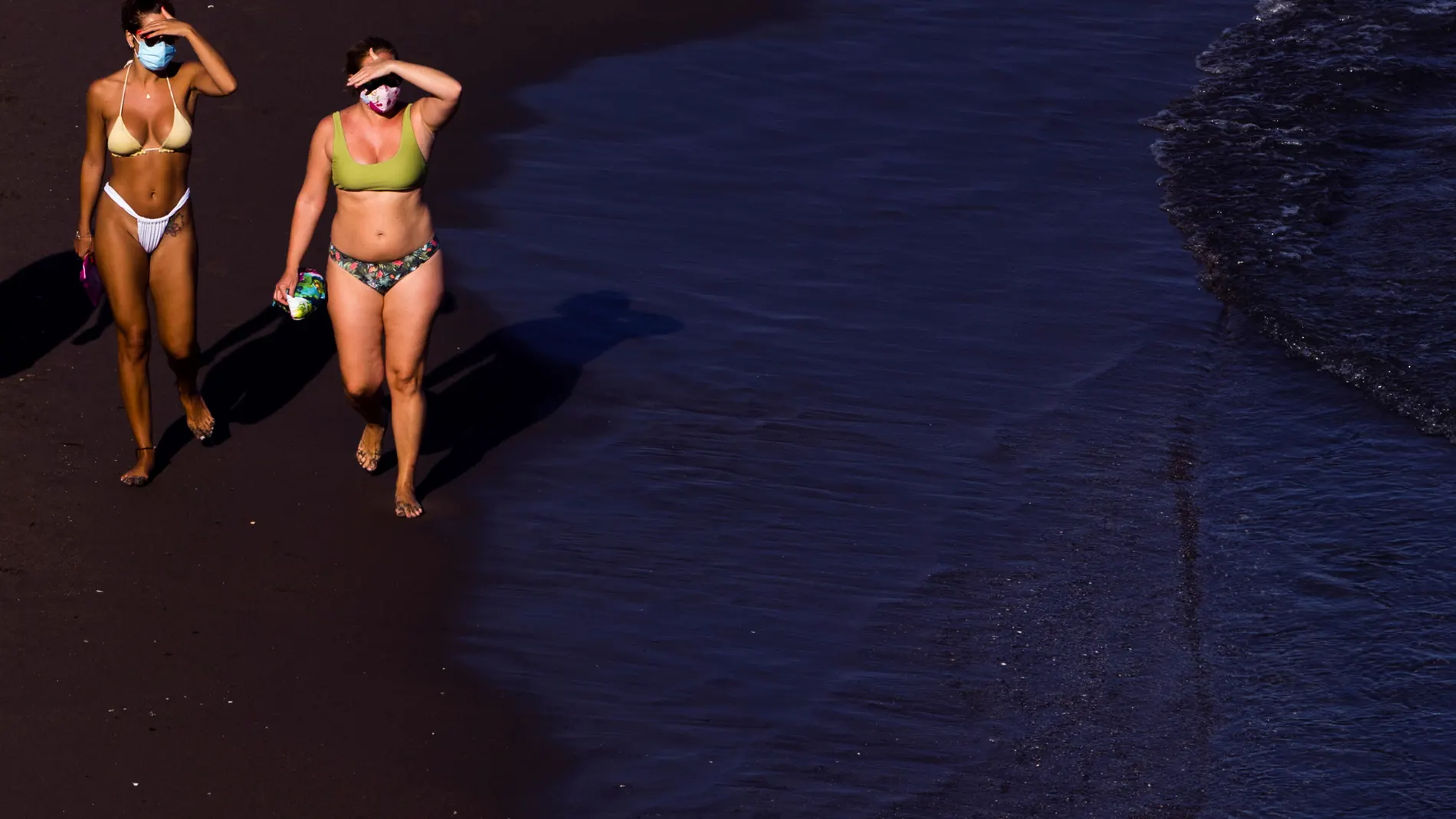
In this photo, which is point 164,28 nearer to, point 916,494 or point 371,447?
point 371,447

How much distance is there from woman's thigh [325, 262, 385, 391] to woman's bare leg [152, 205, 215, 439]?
0.71m

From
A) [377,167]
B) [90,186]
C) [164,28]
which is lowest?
[90,186]

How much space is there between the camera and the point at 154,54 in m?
7.47

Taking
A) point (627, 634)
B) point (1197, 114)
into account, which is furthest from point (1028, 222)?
point (627, 634)

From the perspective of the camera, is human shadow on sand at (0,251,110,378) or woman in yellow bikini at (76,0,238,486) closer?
woman in yellow bikini at (76,0,238,486)

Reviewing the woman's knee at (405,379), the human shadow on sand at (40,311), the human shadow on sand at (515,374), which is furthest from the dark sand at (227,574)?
the woman's knee at (405,379)

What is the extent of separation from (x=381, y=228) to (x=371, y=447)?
4.05 ft

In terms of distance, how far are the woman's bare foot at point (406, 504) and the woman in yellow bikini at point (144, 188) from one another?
1.12m

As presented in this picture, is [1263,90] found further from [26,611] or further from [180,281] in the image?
[26,611]

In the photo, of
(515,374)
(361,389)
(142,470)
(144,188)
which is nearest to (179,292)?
(144,188)

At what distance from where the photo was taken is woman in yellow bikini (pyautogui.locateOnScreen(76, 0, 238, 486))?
750 cm

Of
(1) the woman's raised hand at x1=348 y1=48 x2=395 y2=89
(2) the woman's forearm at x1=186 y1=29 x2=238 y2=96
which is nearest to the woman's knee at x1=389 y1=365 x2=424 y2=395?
(1) the woman's raised hand at x1=348 y1=48 x2=395 y2=89

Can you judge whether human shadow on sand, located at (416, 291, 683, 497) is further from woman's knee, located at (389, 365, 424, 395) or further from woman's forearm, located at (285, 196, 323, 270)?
woman's forearm, located at (285, 196, 323, 270)

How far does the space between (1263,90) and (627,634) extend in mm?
9231
